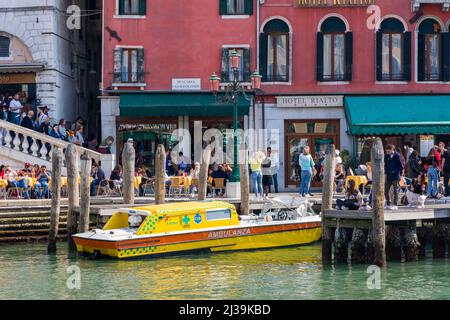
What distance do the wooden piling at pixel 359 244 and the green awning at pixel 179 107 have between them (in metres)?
12.5

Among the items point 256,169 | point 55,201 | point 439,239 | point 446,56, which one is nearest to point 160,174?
point 55,201

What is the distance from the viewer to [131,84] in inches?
1393

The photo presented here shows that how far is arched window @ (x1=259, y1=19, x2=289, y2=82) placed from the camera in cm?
3541

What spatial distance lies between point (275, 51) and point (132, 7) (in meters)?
Answer: 4.82

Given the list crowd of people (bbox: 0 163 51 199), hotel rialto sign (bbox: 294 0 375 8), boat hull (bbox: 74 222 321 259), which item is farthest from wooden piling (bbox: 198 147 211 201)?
hotel rialto sign (bbox: 294 0 375 8)

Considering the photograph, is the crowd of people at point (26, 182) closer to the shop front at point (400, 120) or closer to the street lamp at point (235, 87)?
the street lamp at point (235, 87)

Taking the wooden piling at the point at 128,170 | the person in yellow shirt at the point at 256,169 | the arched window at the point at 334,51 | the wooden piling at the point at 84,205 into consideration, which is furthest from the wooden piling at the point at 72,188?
the arched window at the point at 334,51

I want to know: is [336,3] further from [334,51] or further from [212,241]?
[212,241]

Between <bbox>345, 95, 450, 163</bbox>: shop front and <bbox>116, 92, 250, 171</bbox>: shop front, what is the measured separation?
11.6ft

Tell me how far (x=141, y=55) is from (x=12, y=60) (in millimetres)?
4176

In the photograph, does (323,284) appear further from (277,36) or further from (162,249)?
(277,36)

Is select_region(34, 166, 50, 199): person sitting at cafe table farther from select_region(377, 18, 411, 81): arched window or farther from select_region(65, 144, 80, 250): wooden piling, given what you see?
select_region(377, 18, 411, 81): arched window

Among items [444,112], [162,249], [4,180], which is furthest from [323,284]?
[444,112]

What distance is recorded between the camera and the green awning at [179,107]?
34750 mm
